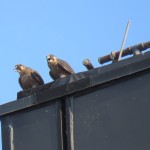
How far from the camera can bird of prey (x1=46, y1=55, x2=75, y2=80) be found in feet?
49.6

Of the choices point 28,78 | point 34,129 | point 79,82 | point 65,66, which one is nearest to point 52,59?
point 28,78

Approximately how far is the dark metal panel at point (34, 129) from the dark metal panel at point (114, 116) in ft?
0.84

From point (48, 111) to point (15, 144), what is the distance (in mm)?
641

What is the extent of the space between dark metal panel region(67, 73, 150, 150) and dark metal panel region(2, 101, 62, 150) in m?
0.26

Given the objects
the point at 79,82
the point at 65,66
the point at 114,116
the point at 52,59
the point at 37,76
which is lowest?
the point at 114,116

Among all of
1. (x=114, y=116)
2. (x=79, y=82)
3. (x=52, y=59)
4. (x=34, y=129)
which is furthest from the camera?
(x=52, y=59)

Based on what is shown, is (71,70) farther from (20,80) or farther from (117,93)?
(117,93)

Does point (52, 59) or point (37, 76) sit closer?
point (37, 76)

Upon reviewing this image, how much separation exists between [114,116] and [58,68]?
8.34 m

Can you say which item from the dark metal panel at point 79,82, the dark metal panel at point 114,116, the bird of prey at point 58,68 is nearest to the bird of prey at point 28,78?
the bird of prey at point 58,68

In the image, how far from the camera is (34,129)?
827 centimetres

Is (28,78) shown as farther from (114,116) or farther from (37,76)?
Answer: (114,116)

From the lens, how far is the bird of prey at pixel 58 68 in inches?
595

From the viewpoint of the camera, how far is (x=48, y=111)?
820 cm
